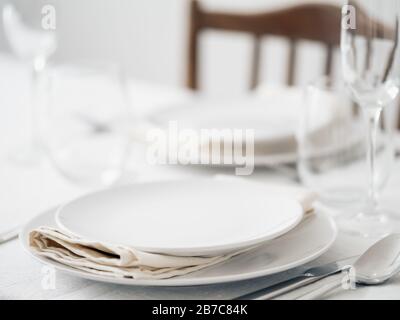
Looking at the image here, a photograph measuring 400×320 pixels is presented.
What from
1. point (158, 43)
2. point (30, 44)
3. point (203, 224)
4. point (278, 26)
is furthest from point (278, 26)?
point (158, 43)

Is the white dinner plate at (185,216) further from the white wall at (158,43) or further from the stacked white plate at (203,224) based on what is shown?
the white wall at (158,43)

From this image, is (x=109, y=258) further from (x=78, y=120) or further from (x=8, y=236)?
(x=78, y=120)

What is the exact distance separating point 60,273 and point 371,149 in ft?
1.05

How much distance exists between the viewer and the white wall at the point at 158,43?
102 inches

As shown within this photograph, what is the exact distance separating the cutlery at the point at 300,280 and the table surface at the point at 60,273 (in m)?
0.02

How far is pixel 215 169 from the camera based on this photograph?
0.91 m

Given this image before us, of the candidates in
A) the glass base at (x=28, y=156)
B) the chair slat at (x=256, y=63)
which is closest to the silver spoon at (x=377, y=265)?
the glass base at (x=28, y=156)

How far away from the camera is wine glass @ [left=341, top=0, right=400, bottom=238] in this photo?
670mm

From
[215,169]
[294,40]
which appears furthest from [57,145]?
[294,40]

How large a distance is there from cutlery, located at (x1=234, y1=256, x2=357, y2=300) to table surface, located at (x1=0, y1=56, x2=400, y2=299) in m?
0.02

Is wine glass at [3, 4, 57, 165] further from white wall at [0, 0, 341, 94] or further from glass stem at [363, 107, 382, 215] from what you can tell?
white wall at [0, 0, 341, 94]

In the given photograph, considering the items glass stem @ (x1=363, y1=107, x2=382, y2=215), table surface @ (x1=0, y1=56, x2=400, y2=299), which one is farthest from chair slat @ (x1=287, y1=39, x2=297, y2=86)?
glass stem @ (x1=363, y1=107, x2=382, y2=215)

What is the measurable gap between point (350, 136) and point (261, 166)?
12cm
